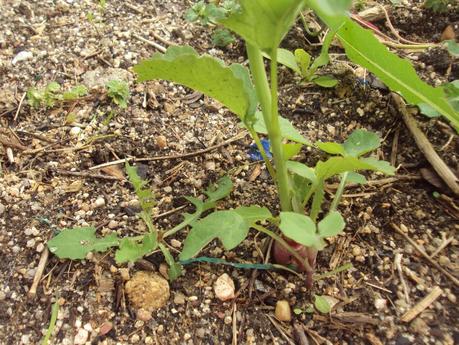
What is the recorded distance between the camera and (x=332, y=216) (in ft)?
2.99

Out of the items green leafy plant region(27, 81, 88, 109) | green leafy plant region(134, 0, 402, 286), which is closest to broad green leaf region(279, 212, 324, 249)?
green leafy plant region(134, 0, 402, 286)

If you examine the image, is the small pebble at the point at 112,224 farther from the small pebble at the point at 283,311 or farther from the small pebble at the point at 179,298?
the small pebble at the point at 283,311

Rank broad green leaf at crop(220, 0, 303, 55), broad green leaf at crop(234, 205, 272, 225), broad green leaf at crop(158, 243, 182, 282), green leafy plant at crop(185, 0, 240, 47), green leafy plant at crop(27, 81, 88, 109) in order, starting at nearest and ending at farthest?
broad green leaf at crop(220, 0, 303, 55), broad green leaf at crop(234, 205, 272, 225), broad green leaf at crop(158, 243, 182, 282), green leafy plant at crop(27, 81, 88, 109), green leafy plant at crop(185, 0, 240, 47)

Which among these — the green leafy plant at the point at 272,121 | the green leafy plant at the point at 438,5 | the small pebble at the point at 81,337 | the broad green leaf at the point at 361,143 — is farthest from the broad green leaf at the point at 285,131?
the green leafy plant at the point at 438,5

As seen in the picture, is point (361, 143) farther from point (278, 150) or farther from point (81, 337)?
point (81, 337)

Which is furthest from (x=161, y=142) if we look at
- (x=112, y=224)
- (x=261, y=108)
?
(x=261, y=108)

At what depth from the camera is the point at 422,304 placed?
1.06 m

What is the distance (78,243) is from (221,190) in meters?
0.36

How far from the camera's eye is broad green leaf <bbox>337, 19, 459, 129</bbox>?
3.66ft

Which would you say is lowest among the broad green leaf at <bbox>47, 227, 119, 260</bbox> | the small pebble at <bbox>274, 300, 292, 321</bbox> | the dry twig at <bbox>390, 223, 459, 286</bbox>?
the broad green leaf at <bbox>47, 227, 119, 260</bbox>

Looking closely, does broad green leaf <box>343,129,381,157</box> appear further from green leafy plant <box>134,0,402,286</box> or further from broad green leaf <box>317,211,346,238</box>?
broad green leaf <box>317,211,346,238</box>

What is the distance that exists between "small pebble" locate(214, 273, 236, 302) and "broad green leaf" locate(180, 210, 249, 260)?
207 millimetres

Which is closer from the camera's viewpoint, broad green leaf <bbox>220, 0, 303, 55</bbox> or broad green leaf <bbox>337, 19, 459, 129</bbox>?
broad green leaf <bbox>220, 0, 303, 55</bbox>

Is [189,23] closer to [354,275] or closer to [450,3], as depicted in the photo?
[450,3]
